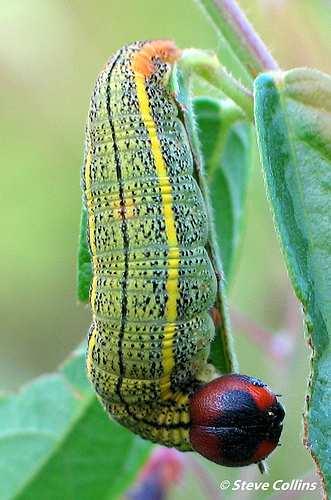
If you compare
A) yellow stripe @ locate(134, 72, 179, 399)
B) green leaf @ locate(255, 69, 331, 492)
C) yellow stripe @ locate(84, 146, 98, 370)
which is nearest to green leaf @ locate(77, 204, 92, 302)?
yellow stripe @ locate(84, 146, 98, 370)

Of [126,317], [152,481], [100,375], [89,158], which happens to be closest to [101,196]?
[89,158]

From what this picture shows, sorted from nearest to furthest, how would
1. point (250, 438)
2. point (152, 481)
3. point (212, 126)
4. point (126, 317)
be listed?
point (250, 438)
point (126, 317)
point (212, 126)
point (152, 481)

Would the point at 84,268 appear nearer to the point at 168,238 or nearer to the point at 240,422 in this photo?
the point at 168,238

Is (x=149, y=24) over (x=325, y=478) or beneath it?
over

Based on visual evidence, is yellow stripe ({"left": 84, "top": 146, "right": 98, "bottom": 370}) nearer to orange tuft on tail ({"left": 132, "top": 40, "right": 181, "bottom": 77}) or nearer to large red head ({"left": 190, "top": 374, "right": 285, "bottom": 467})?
orange tuft on tail ({"left": 132, "top": 40, "right": 181, "bottom": 77})

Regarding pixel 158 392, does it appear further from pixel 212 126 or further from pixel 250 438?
pixel 212 126

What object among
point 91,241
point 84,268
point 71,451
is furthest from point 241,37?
point 71,451

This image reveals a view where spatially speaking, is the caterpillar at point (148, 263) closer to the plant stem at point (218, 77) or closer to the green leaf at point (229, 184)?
the plant stem at point (218, 77)
